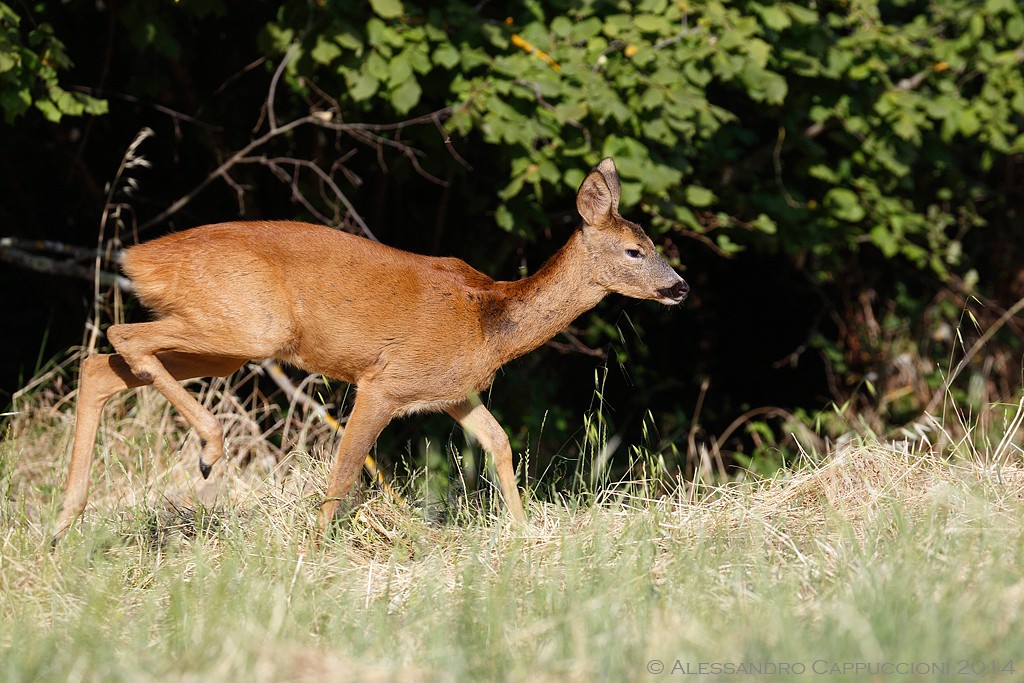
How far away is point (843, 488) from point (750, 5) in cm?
316

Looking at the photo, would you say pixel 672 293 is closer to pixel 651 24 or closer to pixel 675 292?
pixel 675 292

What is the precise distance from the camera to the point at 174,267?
479cm

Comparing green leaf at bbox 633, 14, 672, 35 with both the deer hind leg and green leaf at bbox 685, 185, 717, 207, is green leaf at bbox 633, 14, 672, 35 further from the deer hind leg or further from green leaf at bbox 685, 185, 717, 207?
the deer hind leg

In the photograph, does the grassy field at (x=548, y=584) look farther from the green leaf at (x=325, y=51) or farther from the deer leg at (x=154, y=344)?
the green leaf at (x=325, y=51)

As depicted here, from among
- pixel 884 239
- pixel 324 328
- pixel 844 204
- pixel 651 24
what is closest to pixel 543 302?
pixel 324 328

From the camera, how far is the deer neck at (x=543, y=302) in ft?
17.1

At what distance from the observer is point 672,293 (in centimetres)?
546

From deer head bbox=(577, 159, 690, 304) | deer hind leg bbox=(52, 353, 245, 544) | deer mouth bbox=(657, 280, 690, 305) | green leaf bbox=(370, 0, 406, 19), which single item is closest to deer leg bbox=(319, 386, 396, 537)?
deer hind leg bbox=(52, 353, 245, 544)

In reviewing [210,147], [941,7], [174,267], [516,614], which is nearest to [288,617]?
[516,614]

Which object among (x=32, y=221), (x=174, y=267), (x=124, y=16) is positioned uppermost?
(x=124, y=16)

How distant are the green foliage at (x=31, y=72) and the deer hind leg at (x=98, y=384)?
123cm

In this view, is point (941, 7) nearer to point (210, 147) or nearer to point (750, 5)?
point (750, 5)

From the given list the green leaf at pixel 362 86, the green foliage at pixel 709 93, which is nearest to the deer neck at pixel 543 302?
the green foliage at pixel 709 93

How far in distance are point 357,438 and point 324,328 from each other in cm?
44
